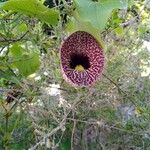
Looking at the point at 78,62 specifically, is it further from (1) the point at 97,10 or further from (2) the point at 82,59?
(1) the point at 97,10

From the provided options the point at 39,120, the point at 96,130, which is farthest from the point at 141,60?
the point at 39,120

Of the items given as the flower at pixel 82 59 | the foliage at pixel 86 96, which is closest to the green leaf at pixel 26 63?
the foliage at pixel 86 96

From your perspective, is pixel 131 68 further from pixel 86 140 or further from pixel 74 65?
pixel 74 65

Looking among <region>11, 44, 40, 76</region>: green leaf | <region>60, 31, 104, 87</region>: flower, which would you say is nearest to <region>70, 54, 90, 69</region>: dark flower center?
<region>60, 31, 104, 87</region>: flower

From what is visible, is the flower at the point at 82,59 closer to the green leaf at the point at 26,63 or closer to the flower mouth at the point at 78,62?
the flower mouth at the point at 78,62

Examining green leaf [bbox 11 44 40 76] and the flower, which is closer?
the flower

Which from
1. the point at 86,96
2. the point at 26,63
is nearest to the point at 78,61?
the point at 26,63

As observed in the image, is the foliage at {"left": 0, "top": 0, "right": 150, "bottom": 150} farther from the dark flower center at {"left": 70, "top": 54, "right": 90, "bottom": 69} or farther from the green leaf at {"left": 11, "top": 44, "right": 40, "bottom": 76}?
the dark flower center at {"left": 70, "top": 54, "right": 90, "bottom": 69}
